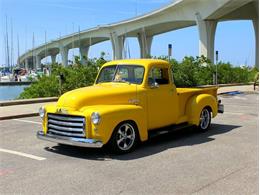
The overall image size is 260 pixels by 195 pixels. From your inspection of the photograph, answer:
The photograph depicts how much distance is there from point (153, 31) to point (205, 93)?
63.1m

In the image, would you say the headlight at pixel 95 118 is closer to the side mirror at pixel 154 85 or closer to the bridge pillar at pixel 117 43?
the side mirror at pixel 154 85

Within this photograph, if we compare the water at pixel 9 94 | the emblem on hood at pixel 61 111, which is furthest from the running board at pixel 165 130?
the water at pixel 9 94

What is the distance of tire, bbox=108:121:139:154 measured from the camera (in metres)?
7.98

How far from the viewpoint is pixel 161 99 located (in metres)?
9.36

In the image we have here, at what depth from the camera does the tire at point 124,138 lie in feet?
26.2

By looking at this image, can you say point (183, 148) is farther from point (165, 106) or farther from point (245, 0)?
point (245, 0)

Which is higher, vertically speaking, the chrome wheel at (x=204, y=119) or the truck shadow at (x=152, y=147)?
the chrome wheel at (x=204, y=119)

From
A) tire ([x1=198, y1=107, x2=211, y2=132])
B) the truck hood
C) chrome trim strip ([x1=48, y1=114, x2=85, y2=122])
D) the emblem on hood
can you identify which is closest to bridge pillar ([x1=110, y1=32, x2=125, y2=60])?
tire ([x1=198, y1=107, x2=211, y2=132])

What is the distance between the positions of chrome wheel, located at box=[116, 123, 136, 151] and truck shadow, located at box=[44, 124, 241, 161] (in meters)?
0.18

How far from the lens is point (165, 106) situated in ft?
31.2

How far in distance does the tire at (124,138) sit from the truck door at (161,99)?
0.82 meters

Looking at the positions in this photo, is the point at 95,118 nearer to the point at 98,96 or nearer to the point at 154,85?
the point at 98,96

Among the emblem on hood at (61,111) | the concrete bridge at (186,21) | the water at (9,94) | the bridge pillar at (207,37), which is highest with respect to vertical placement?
the concrete bridge at (186,21)

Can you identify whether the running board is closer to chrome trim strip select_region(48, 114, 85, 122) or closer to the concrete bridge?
chrome trim strip select_region(48, 114, 85, 122)
